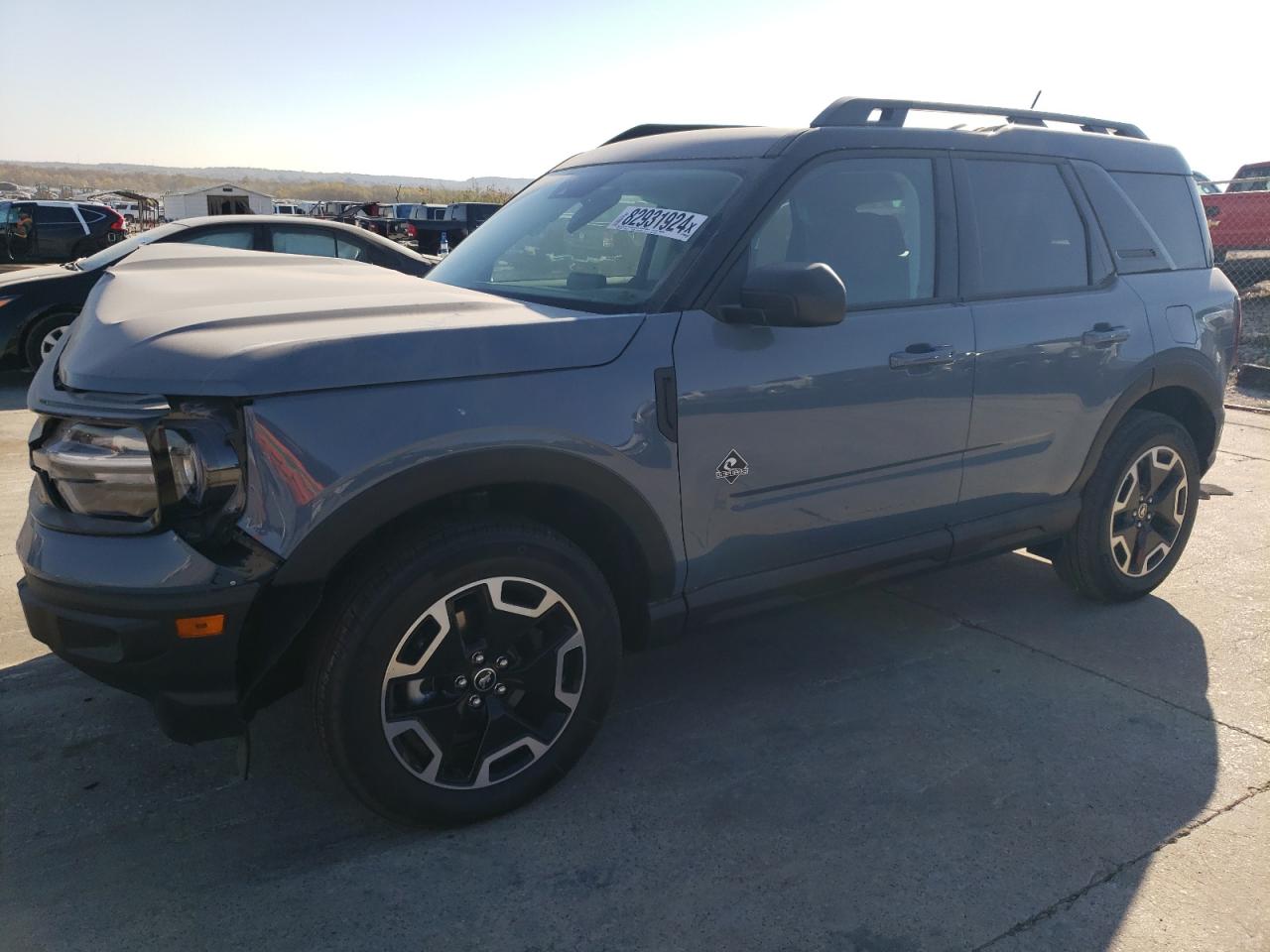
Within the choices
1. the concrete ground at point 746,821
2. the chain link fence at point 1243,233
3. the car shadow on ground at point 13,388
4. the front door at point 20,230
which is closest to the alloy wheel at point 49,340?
the car shadow on ground at point 13,388

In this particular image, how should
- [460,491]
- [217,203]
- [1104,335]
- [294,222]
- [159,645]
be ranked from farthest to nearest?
1. [217,203]
2. [294,222]
3. [1104,335]
4. [460,491]
5. [159,645]

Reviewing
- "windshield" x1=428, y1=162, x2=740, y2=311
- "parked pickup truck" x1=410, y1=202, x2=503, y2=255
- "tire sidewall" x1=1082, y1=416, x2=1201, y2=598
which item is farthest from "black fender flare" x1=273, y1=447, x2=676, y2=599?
"parked pickup truck" x1=410, y1=202, x2=503, y2=255

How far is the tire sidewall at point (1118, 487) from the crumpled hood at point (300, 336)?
2.42m

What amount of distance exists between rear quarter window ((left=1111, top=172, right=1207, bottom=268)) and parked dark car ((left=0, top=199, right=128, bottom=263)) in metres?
19.3

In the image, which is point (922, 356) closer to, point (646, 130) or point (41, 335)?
point (646, 130)

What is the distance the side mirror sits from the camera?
2795 mm

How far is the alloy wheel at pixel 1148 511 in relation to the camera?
4.29 meters

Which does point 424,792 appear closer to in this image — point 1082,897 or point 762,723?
point 762,723

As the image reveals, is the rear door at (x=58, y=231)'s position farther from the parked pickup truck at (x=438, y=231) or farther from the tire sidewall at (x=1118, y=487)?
the tire sidewall at (x=1118, y=487)

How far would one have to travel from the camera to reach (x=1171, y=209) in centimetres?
439

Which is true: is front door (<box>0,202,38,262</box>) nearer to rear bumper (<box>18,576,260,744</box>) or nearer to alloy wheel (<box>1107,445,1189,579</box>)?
rear bumper (<box>18,576,260,744</box>)

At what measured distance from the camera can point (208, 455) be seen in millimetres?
2305

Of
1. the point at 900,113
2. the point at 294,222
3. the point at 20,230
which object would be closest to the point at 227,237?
the point at 294,222

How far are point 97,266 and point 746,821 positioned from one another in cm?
860
